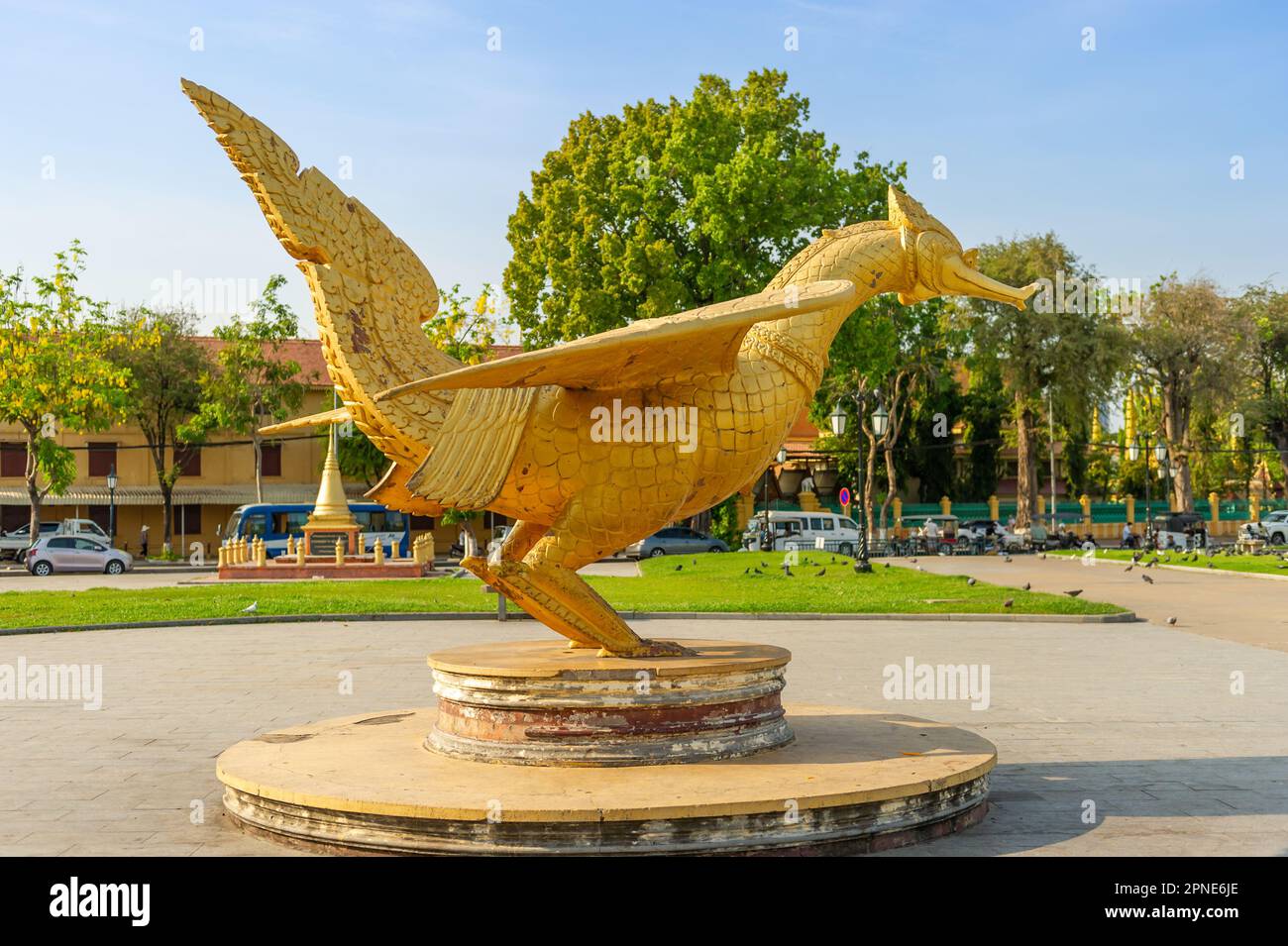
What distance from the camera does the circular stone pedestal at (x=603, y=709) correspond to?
6438 mm

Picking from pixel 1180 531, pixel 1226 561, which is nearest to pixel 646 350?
pixel 1226 561

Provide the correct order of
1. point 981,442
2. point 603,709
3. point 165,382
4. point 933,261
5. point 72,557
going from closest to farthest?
point 603,709
point 933,261
point 72,557
point 165,382
point 981,442

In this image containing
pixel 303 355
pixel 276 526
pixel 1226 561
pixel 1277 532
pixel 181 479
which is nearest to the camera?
pixel 1226 561

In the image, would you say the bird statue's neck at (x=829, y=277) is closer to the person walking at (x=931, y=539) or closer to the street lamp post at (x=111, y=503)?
the person walking at (x=931, y=539)

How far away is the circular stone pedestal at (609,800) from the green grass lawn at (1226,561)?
1017 inches

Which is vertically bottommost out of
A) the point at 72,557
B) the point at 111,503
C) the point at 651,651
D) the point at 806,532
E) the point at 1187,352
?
the point at 72,557

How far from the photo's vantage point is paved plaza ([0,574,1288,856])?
20.9ft

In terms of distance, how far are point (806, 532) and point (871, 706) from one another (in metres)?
30.7

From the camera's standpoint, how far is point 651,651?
280 inches

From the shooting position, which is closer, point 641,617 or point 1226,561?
point 641,617

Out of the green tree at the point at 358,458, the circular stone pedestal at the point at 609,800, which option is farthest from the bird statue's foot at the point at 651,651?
the green tree at the point at 358,458

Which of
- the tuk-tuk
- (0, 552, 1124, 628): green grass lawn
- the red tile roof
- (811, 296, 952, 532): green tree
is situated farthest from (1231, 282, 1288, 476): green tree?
the red tile roof

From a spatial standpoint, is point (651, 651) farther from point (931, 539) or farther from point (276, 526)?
point (931, 539)

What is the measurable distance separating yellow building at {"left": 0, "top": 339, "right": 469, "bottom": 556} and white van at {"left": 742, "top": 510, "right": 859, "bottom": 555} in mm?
18909
